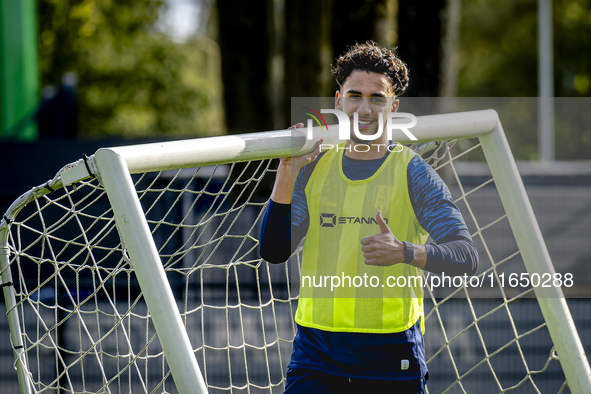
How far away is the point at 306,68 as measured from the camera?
6645mm

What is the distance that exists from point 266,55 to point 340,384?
6480 millimetres

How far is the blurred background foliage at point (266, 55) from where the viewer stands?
231 inches

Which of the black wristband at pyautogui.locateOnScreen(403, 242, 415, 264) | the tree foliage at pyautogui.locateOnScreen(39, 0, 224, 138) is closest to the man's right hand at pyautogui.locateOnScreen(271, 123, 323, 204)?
the black wristband at pyautogui.locateOnScreen(403, 242, 415, 264)

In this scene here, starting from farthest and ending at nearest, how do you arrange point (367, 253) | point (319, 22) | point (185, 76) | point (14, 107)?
point (185, 76) → point (14, 107) → point (319, 22) → point (367, 253)

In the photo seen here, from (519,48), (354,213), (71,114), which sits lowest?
(354,213)

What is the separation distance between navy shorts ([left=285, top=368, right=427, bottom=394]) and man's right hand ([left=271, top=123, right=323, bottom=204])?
572 mm

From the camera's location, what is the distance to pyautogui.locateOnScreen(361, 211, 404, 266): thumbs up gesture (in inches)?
63.2

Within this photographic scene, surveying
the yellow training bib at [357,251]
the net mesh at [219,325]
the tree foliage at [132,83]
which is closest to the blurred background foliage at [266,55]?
the tree foliage at [132,83]

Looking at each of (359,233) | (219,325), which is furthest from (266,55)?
(359,233)

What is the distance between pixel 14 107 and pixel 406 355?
9735 mm

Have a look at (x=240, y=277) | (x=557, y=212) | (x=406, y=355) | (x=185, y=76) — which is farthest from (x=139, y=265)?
(x=185, y=76)

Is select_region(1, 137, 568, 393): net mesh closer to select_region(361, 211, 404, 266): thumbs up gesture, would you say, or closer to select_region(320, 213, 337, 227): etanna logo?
select_region(320, 213, 337, 227): etanna logo

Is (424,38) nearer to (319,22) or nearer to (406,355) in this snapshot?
(319,22)

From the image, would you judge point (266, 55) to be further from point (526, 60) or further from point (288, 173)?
point (526, 60)
